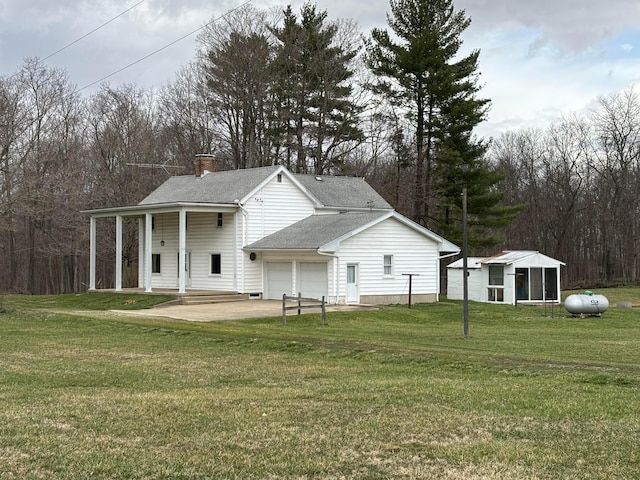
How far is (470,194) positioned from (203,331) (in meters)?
30.9

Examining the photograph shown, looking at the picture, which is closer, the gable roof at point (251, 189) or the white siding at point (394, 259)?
the white siding at point (394, 259)

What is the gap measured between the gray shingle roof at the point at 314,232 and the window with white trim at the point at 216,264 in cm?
200

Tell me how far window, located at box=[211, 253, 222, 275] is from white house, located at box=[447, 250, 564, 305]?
12.6 metres

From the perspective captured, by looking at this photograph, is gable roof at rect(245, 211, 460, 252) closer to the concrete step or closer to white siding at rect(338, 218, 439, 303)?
white siding at rect(338, 218, 439, 303)

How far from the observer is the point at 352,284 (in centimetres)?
3338

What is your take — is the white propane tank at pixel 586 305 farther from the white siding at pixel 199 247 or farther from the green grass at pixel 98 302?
the green grass at pixel 98 302

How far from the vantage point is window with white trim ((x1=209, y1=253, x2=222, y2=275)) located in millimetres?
37097

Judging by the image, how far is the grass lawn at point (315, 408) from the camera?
657cm

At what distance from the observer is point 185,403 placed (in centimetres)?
966

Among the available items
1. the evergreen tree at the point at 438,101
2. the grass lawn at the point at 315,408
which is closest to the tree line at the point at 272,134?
the evergreen tree at the point at 438,101

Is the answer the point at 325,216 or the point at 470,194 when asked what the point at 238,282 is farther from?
the point at 470,194

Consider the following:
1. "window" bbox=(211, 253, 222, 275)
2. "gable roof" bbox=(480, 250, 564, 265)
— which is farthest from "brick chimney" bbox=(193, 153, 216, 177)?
"gable roof" bbox=(480, 250, 564, 265)

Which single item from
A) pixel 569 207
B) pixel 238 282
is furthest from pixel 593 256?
pixel 238 282

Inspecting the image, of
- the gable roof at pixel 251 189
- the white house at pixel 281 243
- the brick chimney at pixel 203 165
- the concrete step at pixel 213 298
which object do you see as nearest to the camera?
the concrete step at pixel 213 298
